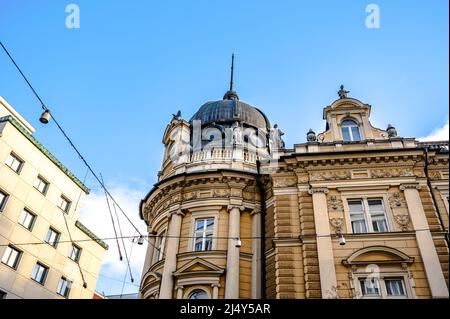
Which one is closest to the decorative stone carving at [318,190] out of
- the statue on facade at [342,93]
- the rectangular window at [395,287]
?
the rectangular window at [395,287]

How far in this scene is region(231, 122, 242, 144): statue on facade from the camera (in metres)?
24.4

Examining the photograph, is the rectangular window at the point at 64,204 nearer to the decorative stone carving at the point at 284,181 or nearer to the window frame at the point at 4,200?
the window frame at the point at 4,200

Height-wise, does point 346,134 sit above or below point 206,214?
above

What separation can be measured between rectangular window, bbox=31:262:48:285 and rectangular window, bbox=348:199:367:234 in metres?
22.2

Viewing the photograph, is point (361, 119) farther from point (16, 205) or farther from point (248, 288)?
point (16, 205)

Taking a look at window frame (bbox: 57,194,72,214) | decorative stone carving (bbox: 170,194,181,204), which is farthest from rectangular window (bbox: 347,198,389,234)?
window frame (bbox: 57,194,72,214)

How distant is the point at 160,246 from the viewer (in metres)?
21.1

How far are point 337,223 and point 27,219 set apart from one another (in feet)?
70.1

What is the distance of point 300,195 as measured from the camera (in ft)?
60.7

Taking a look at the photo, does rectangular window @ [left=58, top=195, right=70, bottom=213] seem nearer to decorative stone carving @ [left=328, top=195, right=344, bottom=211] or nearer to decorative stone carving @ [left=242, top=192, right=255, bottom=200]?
decorative stone carving @ [left=242, top=192, right=255, bottom=200]

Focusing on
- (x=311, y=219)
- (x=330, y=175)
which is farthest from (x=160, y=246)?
(x=330, y=175)

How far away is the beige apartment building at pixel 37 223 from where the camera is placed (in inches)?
1021

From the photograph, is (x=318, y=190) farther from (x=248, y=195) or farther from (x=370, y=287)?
(x=370, y=287)

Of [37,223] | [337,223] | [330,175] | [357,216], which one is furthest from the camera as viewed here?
[37,223]
